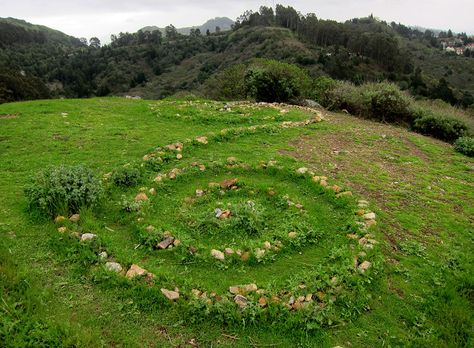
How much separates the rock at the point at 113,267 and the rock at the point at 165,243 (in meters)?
0.79

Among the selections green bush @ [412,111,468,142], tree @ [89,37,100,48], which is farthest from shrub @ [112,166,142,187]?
tree @ [89,37,100,48]

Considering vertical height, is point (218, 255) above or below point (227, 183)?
below

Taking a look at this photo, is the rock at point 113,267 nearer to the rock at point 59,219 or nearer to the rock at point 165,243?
the rock at point 165,243

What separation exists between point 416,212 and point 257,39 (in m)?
90.2

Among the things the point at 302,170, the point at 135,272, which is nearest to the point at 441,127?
the point at 302,170

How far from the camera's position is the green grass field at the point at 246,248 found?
4.47 m

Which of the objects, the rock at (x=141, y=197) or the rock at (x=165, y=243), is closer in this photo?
the rock at (x=165, y=243)

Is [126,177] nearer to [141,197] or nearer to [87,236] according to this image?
[141,197]

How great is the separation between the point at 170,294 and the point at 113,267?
1.03m

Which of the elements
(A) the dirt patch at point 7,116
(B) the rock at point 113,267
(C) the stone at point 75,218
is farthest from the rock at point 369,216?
(A) the dirt patch at point 7,116

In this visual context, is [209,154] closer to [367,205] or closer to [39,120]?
[367,205]

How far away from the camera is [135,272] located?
5141mm

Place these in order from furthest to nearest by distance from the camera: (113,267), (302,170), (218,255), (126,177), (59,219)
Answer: (302,170), (126,177), (59,219), (218,255), (113,267)

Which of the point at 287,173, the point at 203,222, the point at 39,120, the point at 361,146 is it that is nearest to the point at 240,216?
the point at 203,222
